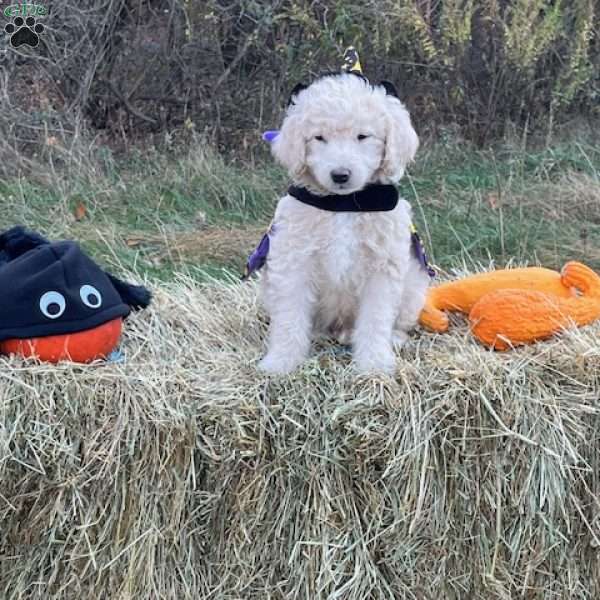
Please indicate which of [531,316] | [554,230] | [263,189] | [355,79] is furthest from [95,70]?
[531,316]

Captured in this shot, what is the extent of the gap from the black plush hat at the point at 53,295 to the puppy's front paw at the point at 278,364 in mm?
472

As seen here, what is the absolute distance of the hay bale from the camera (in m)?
2.05

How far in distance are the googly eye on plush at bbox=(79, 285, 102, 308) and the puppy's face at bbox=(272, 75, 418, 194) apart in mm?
672

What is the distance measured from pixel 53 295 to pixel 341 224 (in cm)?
83

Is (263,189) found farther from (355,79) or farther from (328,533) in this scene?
(328,533)

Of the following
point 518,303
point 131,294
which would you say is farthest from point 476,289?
point 131,294

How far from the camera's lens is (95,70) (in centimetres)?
554

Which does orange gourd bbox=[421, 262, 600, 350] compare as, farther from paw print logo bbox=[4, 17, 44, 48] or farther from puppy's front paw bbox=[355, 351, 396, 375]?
paw print logo bbox=[4, 17, 44, 48]

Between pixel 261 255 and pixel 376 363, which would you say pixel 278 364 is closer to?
pixel 376 363

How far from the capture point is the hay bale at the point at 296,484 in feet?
6.72

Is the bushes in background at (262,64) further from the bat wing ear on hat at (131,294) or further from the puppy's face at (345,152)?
the puppy's face at (345,152)

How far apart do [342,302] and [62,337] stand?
0.82 meters

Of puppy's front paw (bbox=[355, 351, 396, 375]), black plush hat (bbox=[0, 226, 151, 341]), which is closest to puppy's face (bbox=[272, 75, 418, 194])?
puppy's front paw (bbox=[355, 351, 396, 375])

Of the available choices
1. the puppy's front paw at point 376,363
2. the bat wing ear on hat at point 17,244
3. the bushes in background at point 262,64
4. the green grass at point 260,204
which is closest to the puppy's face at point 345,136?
the puppy's front paw at point 376,363
